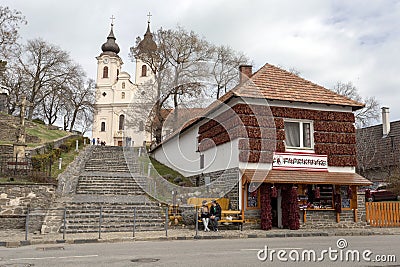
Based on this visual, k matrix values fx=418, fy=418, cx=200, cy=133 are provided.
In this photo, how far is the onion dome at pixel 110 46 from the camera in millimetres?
69312

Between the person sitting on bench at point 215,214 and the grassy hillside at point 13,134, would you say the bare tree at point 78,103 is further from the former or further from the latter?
the person sitting on bench at point 215,214

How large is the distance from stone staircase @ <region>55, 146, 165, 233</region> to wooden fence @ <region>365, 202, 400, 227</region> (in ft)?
31.0

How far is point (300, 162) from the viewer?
18.6 meters

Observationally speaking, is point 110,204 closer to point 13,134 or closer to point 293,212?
point 293,212

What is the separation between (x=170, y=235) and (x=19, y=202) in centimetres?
678

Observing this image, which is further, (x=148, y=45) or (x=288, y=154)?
(x=148, y=45)

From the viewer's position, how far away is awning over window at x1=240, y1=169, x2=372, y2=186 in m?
17.2

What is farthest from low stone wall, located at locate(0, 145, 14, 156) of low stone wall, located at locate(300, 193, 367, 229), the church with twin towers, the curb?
the church with twin towers

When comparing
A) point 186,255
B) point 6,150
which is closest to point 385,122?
point 6,150

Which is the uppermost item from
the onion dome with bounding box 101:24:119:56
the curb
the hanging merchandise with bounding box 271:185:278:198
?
the onion dome with bounding box 101:24:119:56

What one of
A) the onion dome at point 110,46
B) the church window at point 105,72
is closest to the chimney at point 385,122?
the church window at point 105,72

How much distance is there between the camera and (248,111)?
1823 centimetres

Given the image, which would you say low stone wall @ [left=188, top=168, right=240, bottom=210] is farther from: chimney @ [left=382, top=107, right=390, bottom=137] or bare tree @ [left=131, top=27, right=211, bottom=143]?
chimney @ [left=382, top=107, right=390, bottom=137]

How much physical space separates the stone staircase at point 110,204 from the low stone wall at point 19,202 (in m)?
1.06
